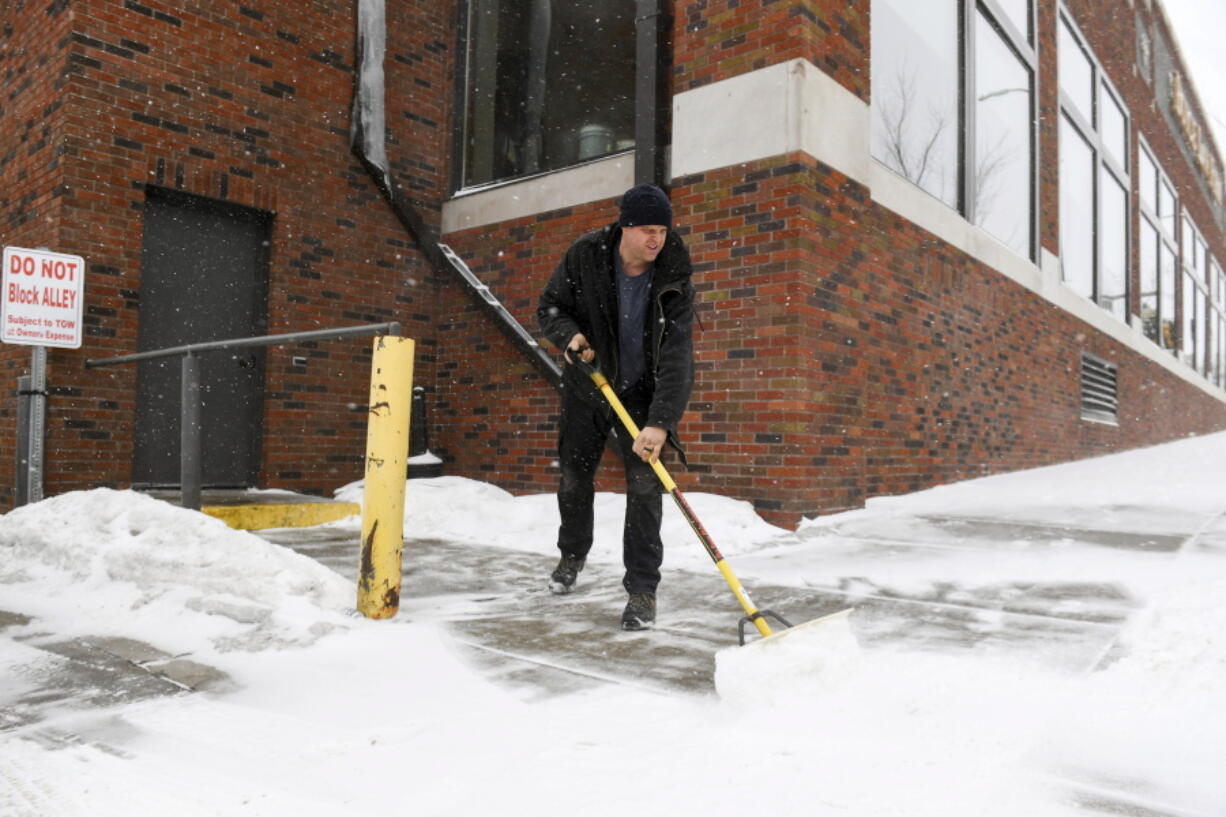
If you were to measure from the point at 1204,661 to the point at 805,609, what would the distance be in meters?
1.41

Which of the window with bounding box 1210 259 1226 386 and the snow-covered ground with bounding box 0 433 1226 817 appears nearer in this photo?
the snow-covered ground with bounding box 0 433 1226 817

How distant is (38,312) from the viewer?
17.4 ft

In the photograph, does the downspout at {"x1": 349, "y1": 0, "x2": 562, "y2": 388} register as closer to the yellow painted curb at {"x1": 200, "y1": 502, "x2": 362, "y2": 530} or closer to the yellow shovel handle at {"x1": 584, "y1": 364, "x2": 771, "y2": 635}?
the yellow painted curb at {"x1": 200, "y1": 502, "x2": 362, "y2": 530}

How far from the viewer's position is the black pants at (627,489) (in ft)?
11.4

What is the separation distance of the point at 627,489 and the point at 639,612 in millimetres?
593

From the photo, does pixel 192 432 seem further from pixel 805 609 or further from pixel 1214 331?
pixel 1214 331

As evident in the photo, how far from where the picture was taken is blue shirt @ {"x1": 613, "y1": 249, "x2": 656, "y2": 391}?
144 inches

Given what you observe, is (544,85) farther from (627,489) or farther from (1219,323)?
(1219,323)

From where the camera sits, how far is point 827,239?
5.88m

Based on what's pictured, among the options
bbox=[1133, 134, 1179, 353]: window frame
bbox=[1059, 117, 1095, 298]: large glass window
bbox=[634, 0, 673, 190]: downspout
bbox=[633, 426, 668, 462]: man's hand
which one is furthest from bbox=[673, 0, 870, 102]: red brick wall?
bbox=[1133, 134, 1179, 353]: window frame

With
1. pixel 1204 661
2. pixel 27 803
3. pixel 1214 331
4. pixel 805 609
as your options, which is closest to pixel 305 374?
pixel 805 609

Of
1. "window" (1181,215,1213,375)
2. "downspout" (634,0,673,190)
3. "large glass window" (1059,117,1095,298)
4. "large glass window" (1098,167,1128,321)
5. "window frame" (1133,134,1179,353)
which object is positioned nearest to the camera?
"downspout" (634,0,673,190)

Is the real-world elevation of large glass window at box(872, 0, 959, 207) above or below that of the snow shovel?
above

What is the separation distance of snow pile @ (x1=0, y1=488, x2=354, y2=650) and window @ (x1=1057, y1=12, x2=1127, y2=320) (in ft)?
35.3
